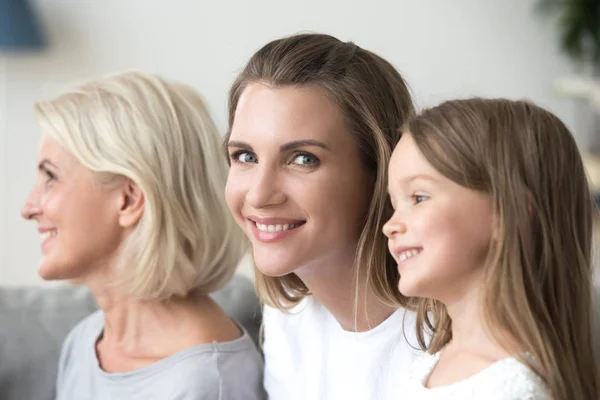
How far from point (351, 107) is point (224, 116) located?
2837 mm

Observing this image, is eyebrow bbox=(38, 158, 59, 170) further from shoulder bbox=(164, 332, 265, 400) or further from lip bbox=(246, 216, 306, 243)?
lip bbox=(246, 216, 306, 243)

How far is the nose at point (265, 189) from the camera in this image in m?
1.45

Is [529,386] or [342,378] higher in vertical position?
[529,386]

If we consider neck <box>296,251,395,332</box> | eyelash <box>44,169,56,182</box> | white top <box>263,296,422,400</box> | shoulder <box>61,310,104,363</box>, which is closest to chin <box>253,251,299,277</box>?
neck <box>296,251,395,332</box>

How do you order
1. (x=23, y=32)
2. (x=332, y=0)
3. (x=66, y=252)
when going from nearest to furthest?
1. (x=66, y=252)
2. (x=23, y=32)
3. (x=332, y=0)

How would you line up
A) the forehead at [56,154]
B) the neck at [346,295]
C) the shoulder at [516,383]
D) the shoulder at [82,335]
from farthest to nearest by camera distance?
the shoulder at [82,335]
the forehead at [56,154]
the neck at [346,295]
the shoulder at [516,383]

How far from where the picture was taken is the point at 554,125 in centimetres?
120

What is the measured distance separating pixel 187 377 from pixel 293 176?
0.53m

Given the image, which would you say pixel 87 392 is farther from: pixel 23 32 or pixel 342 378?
pixel 23 32

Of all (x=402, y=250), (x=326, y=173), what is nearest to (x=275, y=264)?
(x=326, y=173)

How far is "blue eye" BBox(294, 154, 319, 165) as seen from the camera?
1.47m

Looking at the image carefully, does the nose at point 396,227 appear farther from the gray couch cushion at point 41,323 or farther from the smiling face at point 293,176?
the gray couch cushion at point 41,323

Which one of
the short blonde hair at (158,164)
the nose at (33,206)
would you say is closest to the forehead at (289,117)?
the short blonde hair at (158,164)

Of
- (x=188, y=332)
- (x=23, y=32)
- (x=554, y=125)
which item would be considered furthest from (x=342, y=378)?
(x=23, y=32)
